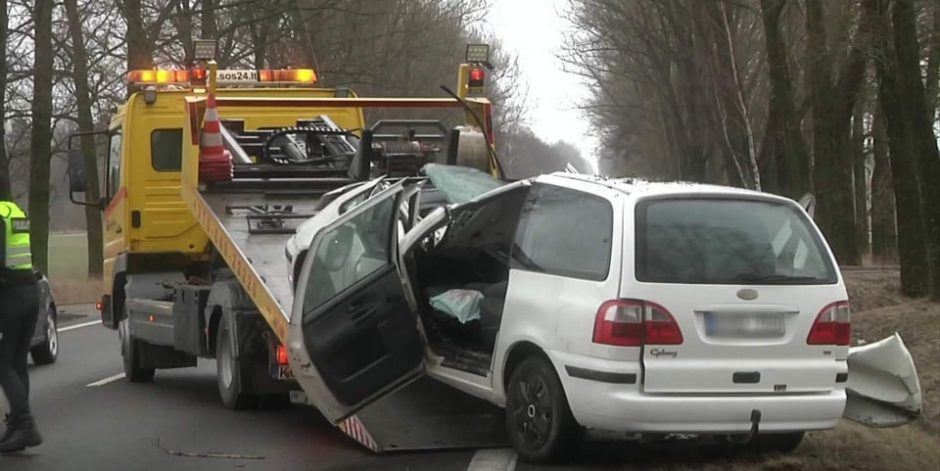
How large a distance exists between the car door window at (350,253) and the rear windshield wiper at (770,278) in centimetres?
226

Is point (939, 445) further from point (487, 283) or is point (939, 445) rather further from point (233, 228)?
point (233, 228)

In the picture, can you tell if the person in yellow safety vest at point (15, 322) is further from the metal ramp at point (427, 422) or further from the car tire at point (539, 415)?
the car tire at point (539, 415)

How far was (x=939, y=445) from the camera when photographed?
29.2 feet

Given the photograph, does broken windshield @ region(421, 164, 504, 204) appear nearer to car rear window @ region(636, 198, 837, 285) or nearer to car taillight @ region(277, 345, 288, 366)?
car taillight @ region(277, 345, 288, 366)

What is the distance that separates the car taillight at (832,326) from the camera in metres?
7.74

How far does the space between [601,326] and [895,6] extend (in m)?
9.58

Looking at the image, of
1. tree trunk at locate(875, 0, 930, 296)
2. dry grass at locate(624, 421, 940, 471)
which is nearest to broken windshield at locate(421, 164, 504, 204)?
dry grass at locate(624, 421, 940, 471)

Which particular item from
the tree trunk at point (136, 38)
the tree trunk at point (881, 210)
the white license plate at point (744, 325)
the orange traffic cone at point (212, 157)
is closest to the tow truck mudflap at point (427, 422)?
the white license plate at point (744, 325)

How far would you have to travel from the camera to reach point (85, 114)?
1235 inches

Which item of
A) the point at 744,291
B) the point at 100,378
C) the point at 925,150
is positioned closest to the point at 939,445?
the point at 744,291

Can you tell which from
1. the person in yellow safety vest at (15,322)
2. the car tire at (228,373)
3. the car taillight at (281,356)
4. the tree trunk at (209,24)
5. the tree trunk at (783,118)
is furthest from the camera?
the tree trunk at (209,24)

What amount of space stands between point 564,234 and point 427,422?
6.49 feet

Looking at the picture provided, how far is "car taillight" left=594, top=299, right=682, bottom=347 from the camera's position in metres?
7.38

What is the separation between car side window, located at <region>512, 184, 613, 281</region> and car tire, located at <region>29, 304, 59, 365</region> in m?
9.04
